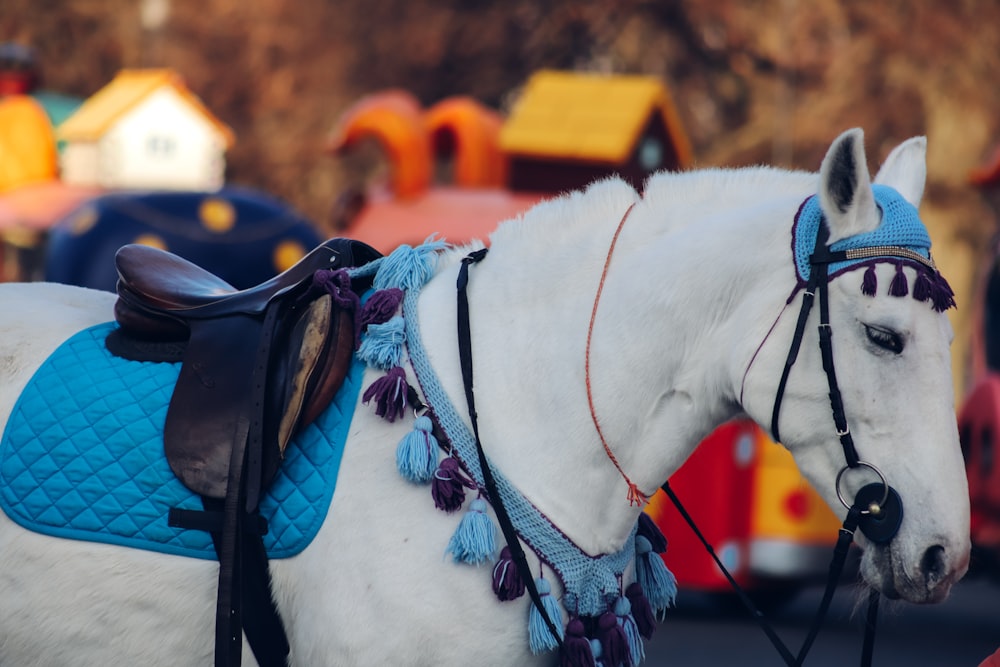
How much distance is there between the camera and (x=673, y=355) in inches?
98.2

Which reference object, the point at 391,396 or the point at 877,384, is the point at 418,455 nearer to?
the point at 391,396

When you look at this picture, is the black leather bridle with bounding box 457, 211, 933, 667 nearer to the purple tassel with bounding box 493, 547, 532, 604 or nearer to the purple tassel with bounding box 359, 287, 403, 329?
the purple tassel with bounding box 493, 547, 532, 604

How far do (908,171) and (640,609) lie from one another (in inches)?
40.8

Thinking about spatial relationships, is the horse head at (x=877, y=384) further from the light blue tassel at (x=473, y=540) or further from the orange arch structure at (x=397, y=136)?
the orange arch structure at (x=397, y=136)

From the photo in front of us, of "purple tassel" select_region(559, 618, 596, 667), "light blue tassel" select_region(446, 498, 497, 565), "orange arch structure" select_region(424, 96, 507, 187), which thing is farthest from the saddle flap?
"orange arch structure" select_region(424, 96, 507, 187)

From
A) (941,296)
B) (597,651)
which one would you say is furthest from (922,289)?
(597,651)

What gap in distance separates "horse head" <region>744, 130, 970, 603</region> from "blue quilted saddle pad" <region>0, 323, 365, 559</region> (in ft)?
2.83

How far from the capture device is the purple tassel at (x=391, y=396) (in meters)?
2.51

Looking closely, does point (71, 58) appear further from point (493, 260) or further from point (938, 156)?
point (493, 260)

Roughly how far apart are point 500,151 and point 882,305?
8.09 metres

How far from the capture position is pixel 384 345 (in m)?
2.58

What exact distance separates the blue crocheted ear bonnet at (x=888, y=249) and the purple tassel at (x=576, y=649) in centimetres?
79

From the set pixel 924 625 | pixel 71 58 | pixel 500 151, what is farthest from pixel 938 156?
pixel 71 58

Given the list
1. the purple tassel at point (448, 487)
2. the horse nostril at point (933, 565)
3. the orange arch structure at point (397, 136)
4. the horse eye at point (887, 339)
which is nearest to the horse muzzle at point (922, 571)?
the horse nostril at point (933, 565)
